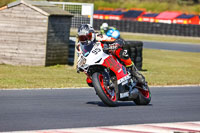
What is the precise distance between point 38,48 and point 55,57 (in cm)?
81

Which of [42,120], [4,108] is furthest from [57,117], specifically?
[4,108]

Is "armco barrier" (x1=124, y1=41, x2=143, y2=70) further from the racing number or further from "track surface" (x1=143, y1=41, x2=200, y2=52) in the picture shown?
"track surface" (x1=143, y1=41, x2=200, y2=52)

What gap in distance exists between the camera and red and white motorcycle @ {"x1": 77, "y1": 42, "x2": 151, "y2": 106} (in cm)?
827

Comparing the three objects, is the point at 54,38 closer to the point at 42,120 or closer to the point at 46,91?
the point at 46,91

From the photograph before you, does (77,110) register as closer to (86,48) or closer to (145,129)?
(86,48)

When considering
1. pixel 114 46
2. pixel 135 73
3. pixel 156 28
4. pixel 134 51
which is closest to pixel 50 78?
pixel 134 51

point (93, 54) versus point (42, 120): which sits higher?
point (93, 54)

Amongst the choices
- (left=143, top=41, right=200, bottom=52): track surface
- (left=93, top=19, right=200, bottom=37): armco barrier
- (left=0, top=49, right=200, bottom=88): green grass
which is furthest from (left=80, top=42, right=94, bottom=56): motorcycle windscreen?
(left=93, top=19, right=200, bottom=37): armco barrier

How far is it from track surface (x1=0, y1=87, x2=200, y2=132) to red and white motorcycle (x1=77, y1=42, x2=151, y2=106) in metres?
0.27

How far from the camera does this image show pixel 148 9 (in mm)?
68625

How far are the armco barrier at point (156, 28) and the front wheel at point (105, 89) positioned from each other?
3270 cm

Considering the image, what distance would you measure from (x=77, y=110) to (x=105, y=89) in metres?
0.57

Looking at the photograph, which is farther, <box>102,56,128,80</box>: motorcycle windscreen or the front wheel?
<box>102,56,128,80</box>: motorcycle windscreen

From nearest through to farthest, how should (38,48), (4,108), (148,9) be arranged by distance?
(4,108) < (38,48) < (148,9)
